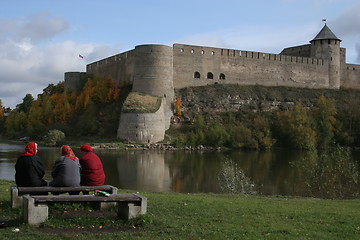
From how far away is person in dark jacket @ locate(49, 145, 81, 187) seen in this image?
24.6ft

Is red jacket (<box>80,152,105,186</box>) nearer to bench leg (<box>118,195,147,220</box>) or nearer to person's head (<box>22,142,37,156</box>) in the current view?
person's head (<box>22,142,37,156</box>)

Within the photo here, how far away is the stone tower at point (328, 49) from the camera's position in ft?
173

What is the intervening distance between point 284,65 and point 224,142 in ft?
50.7

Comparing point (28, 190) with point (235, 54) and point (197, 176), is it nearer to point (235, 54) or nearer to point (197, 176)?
point (197, 176)

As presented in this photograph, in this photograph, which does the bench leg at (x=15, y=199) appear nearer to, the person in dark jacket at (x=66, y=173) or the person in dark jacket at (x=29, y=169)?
the person in dark jacket at (x=29, y=169)

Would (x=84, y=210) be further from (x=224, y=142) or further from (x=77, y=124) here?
(x=77, y=124)

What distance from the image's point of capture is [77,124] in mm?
44625

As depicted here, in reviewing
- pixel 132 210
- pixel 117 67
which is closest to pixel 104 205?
pixel 132 210

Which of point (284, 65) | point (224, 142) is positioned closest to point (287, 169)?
point (224, 142)

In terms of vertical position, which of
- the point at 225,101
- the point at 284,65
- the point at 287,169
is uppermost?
the point at 284,65

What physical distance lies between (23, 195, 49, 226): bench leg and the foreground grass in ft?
0.35

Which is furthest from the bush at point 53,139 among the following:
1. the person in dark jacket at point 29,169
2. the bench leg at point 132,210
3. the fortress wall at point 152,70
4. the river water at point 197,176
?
the bench leg at point 132,210

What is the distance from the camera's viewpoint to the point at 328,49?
52812 millimetres

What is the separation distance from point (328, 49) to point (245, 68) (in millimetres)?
11127
